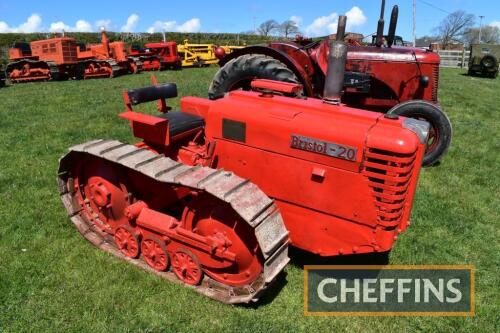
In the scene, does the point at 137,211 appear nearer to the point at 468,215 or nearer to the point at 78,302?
the point at 78,302

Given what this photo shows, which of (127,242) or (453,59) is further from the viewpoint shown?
(453,59)

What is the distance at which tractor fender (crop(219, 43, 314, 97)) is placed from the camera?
6.90 meters

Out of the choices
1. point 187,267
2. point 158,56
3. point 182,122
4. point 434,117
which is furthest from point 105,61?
point 187,267

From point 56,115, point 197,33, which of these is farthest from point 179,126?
point 197,33

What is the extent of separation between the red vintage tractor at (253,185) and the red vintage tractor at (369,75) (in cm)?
261

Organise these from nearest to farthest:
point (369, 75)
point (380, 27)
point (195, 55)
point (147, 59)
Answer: point (369, 75) < point (380, 27) < point (147, 59) < point (195, 55)

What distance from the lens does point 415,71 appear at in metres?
7.57

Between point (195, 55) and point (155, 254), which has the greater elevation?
point (195, 55)

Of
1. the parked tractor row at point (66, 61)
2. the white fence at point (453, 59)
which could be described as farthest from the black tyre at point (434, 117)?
the white fence at point (453, 59)

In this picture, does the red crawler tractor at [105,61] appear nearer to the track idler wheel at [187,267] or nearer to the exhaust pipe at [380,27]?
the exhaust pipe at [380,27]

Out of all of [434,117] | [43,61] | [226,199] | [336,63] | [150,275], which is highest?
[336,63]

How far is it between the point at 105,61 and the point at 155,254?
17.6m

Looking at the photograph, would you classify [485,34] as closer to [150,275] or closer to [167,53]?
[167,53]

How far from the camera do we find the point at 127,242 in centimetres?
415
